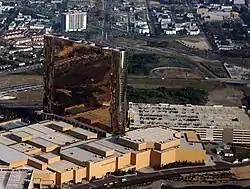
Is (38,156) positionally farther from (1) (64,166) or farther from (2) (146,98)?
(2) (146,98)

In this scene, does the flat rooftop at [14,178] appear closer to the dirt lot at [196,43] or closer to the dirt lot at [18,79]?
the dirt lot at [18,79]

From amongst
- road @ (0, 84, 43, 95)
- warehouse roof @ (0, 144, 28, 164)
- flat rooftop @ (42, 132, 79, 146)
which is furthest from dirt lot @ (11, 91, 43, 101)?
warehouse roof @ (0, 144, 28, 164)

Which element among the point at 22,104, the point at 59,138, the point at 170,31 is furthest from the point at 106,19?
the point at 59,138

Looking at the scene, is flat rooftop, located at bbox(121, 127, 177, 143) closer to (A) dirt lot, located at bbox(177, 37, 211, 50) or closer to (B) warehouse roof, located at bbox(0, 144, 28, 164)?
(B) warehouse roof, located at bbox(0, 144, 28, 164)

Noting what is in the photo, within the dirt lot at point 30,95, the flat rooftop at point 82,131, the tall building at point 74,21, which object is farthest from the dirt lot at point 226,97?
the tall building at point 74,21

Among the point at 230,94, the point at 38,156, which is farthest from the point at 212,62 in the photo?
the point at 38,156
